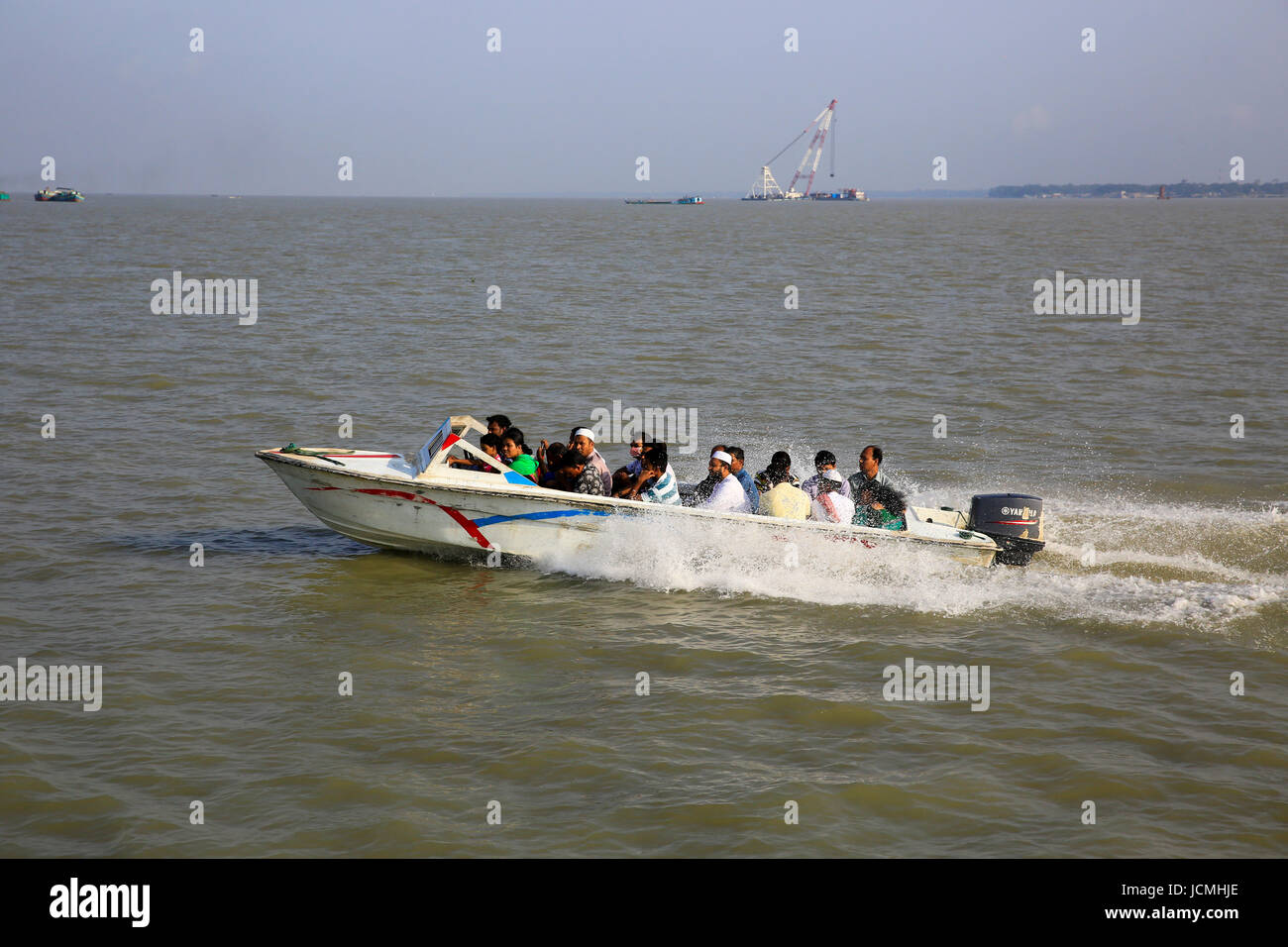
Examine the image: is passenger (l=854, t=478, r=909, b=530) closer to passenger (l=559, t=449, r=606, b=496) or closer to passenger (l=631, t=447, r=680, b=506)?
passenger (l=631, t=447, r=680, b=506)

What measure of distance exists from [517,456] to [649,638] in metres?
2.68

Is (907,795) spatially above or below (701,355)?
below

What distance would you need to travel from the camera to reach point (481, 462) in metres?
11.4

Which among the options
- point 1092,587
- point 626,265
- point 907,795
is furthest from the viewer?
point 626,265

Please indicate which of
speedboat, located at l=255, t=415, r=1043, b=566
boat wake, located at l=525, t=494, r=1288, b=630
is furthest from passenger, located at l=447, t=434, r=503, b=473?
boat wake, located at l=525, t=494, r=1288, b=630

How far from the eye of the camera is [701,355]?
24.8 meters

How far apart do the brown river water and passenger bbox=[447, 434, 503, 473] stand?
44.3 inches

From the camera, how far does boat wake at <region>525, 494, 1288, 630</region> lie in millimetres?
10562

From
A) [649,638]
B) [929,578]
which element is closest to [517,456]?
[649,638]

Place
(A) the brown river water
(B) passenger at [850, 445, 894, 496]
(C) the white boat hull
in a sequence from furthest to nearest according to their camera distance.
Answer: (B) passenger at [850, 445, 894, 496] < (C) the white boat hull < (A) the brown river water

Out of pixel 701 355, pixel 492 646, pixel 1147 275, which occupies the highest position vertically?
pixel 1147 275
